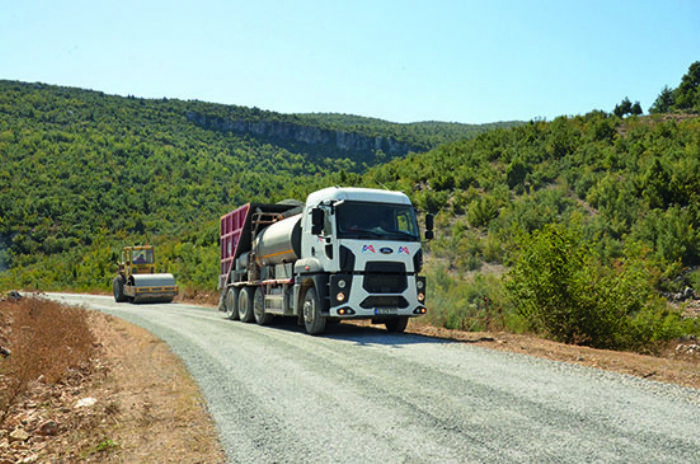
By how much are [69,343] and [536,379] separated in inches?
366

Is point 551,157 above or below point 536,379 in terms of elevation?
above

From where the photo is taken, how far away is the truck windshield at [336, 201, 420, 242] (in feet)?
41.3

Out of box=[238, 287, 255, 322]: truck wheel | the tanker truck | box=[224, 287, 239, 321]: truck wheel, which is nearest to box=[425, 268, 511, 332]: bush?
the tanker truck

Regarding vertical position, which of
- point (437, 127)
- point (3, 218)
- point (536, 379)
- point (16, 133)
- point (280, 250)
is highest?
point (437, 127)

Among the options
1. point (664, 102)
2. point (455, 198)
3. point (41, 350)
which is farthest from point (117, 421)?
point (664, 102)

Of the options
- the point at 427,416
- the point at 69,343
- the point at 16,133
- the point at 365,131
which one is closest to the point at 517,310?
the point at 427,416

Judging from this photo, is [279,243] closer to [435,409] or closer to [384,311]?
[384,311]

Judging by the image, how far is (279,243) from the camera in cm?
1510

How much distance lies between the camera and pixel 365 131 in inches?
4427

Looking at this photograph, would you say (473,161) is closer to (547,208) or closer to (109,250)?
(547,208)

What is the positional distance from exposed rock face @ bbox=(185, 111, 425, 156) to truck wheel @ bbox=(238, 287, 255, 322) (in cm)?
8777

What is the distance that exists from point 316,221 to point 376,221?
1.42 meters

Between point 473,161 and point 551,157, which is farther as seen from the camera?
point 473,161

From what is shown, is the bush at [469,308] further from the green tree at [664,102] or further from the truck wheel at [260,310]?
the green tree at [664,102]
